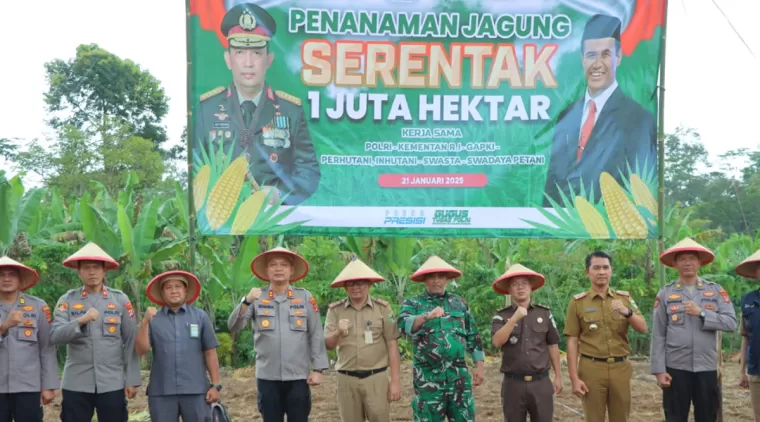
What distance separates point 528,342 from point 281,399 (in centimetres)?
172

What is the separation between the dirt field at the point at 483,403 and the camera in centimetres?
665

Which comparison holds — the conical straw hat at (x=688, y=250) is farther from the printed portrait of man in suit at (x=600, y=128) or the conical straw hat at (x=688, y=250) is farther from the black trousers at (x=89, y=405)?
the black trousers at (x=89, y=405)

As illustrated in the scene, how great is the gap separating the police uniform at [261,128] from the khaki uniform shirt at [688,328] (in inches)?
111

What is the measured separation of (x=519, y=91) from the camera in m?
6.40

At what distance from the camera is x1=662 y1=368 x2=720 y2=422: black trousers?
5398mm

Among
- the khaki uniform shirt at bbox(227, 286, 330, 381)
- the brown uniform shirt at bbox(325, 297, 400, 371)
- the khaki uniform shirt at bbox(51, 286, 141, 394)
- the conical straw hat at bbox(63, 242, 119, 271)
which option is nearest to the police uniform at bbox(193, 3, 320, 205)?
the khaki uniform shirt at bbox(227, 286, 330, 381)

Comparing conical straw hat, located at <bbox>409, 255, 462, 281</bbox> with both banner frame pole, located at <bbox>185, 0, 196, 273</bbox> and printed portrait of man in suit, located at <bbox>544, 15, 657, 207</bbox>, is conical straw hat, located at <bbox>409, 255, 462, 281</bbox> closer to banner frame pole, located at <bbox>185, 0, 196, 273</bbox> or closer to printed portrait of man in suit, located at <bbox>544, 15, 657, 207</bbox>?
printed portrait of man in suit, located at <bbox>544, 15, 657, 207</bbox>

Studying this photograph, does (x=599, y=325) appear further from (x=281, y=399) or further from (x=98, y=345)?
(x=98, y=345)

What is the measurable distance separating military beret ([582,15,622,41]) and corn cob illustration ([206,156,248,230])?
2.99 metres

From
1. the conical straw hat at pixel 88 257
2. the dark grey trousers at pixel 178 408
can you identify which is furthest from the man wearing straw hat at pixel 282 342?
the conical straw hat at pixel 88 257

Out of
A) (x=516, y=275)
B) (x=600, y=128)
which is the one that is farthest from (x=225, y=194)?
(x=600, y=128)

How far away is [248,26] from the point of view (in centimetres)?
630

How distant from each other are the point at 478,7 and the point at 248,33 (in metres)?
1.87

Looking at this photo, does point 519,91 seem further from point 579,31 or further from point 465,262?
point 465,262
